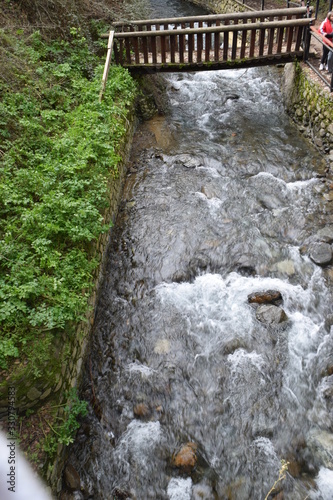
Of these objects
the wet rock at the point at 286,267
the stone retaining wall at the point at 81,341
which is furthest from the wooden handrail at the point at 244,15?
the wet rock at the point at 286,267

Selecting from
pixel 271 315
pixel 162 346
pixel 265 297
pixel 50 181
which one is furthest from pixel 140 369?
pixel 50 181

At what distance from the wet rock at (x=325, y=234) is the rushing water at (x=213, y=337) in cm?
12

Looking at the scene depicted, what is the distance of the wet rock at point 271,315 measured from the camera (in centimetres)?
534

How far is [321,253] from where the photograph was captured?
244 inches

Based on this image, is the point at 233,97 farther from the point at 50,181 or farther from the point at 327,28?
the point at 50,181

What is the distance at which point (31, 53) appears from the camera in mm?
7352

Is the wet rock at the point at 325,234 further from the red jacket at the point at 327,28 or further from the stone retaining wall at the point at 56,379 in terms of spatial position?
the red jacket at the point at 327,28

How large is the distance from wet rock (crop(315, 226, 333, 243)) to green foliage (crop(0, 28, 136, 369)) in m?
3.96

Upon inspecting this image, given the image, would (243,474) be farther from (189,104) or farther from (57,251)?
(189,104)

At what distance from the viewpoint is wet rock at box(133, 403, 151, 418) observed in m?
4.53

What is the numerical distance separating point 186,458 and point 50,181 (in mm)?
4133

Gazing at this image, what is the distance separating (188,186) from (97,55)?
4616 mm

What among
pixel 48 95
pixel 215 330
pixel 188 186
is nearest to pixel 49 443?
pixel 215 330

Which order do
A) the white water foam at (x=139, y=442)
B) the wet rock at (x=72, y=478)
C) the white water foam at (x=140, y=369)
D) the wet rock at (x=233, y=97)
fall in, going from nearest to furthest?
the wet rock at (x=72, y=478)
the white water foam at (x=139, y=442)
the white water foam at (x=140, y=369)
the wet rock at (x=233, y=97)
